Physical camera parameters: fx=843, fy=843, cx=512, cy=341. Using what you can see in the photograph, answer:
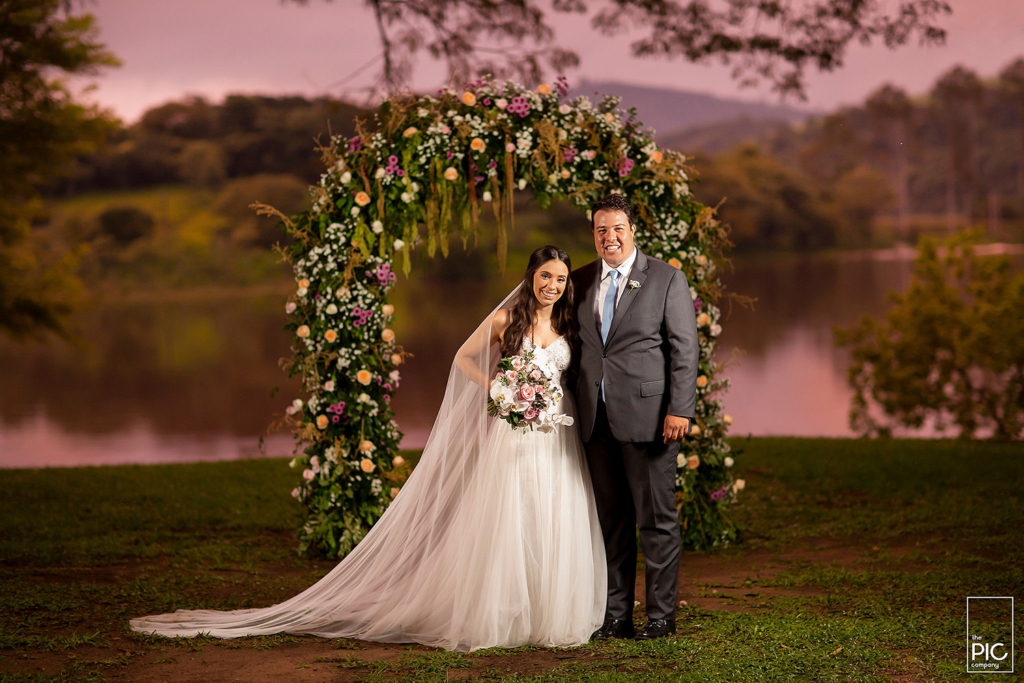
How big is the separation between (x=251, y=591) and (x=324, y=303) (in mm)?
1791

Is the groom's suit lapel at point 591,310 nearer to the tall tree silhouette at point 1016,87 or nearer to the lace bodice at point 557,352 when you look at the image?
the lace bodice at point 557,352

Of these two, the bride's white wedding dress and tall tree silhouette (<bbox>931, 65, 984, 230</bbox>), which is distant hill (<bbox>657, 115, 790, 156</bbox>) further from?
the bride's white wedding dress

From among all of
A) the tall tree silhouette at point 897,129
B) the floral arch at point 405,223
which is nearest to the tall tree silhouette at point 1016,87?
the tall tree silhouette at point 897,129

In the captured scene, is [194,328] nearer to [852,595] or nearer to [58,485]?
[58,485]

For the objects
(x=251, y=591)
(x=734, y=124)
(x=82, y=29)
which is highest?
(x=734, y=124)

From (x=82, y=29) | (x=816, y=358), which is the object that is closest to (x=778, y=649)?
(x=82, y=29)

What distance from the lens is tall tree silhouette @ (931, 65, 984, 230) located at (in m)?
24.6

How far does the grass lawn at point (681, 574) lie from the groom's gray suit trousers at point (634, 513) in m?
0.24

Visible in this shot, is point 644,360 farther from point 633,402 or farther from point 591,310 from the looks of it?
point 591,310

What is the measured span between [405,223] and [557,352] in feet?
6.32

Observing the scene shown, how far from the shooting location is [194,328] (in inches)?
1048

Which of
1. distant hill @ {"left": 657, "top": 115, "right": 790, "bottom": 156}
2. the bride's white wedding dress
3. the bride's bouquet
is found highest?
distant hill @ {"left": 657, "top": 115, "right": 790, "bottom": 156}

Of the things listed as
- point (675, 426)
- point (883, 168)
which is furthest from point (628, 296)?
point (883, 168)

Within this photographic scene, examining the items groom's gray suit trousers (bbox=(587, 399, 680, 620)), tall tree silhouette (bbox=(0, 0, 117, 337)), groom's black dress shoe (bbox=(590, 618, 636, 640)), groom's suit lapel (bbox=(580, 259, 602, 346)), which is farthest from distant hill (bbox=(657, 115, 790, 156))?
groom's black dress shoe (bbox=(590, 618, 636, 640))
